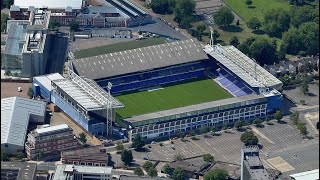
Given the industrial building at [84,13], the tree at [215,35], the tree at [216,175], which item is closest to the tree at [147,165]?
the tree at [216,175]

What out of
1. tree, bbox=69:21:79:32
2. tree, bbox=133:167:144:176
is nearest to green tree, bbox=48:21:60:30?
tree, bbox=69:21:79:32

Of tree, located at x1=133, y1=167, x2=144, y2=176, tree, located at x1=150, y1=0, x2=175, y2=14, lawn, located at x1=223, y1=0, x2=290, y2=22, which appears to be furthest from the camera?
lawn, located at x1=223, y1=0, x2=290, y2=22

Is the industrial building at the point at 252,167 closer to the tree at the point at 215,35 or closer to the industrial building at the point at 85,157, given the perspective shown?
the industrial building at the point at 85,157

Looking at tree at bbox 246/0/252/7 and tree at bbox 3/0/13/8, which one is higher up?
tree at bbox 3/0/13/8

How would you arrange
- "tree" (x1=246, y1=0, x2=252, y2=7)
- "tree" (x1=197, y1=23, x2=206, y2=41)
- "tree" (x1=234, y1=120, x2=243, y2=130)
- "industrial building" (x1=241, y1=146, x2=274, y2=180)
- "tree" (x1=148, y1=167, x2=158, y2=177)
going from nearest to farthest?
1. "industrial building" (x1=241, y1=146, x2=274, y2=180)
2. "tree" (x1=148, y1=167, x2=158, y2=177)
3. "tree" (x1=234, y1=120, x2=243, y2=130)
4. "tree" (x1=197, y1=23, x2=206, y2=41)
5. "tree" (x1=246, y1=0, x2=252, y2=7)

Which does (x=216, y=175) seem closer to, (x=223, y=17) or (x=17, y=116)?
(x=17, y=116)

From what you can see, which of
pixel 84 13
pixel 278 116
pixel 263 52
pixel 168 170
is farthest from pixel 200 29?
pixel 168 170

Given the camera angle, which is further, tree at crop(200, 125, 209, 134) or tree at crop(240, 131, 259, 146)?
tree at crop(200, 125, 209, 134)

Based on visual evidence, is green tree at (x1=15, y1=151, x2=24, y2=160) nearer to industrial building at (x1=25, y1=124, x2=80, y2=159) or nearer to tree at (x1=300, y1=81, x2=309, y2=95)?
industrial building at (x1=25, y1=124, x2=80, y2=159)
